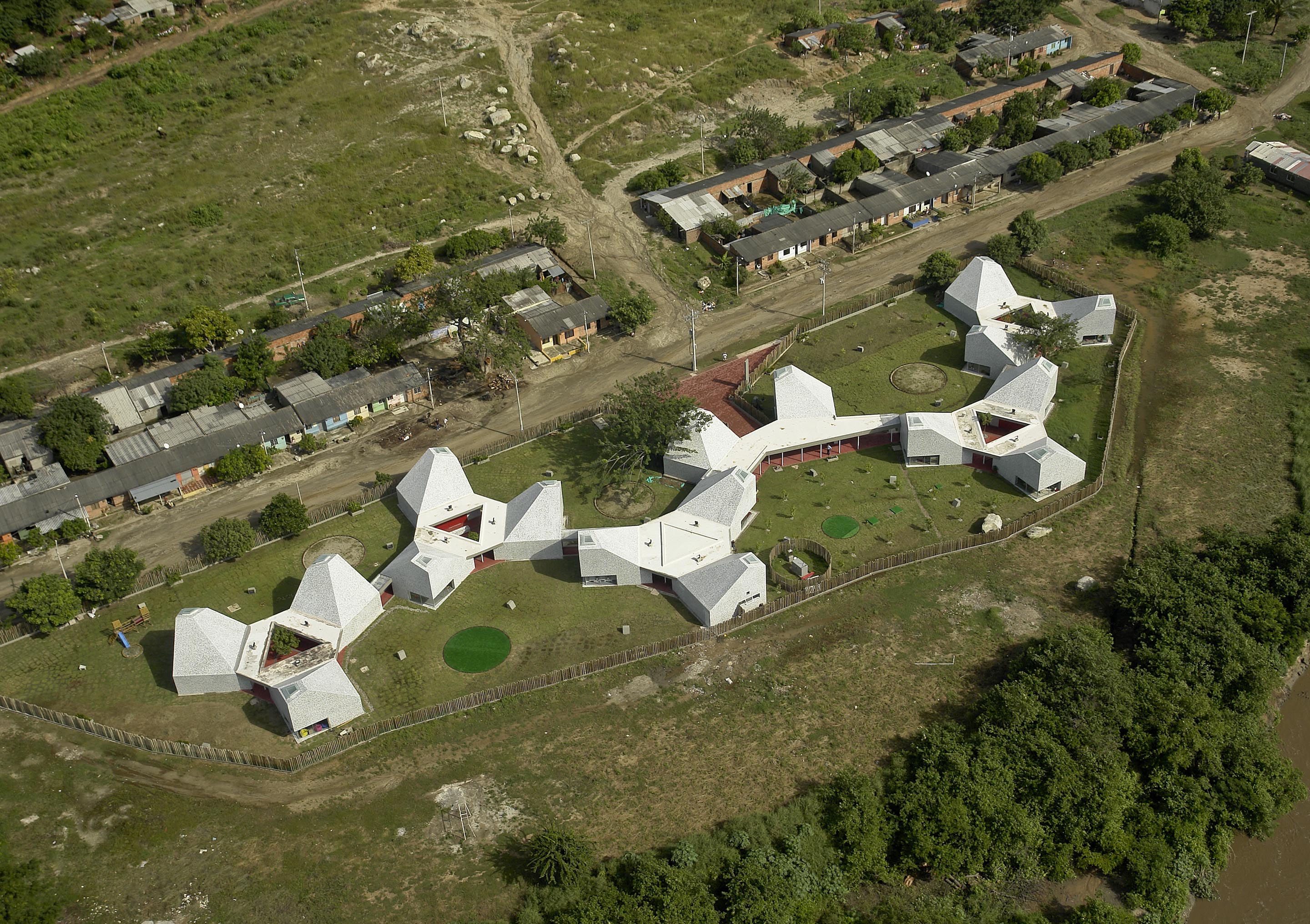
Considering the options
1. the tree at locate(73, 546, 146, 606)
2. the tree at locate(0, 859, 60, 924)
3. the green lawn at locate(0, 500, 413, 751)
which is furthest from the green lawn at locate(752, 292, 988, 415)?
the tree at locate(0, 859, 60, 924)

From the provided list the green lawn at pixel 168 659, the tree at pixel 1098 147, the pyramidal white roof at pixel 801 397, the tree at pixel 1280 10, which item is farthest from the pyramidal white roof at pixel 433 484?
the tree at pixel 1280 10

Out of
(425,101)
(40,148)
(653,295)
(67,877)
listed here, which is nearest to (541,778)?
(67,877)

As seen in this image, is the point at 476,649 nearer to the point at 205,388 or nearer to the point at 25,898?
the point at 25,898

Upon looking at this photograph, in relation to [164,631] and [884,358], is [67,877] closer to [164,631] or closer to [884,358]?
[164,631]

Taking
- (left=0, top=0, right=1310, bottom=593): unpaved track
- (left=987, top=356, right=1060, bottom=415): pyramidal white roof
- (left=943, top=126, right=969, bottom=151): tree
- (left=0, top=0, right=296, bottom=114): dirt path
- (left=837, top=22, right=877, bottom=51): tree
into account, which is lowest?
(left=987, top=356, right=1060, bottom=415): pyramidal white roof

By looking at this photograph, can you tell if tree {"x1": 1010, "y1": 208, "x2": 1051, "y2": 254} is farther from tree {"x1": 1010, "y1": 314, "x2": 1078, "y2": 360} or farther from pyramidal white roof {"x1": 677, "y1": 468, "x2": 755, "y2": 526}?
pyramidal white roof {"x1": 677, "y1": 468, "x2": 755, "y2": 526}

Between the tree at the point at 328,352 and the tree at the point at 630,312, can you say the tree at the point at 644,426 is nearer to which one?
the tree at the point at 630,312
